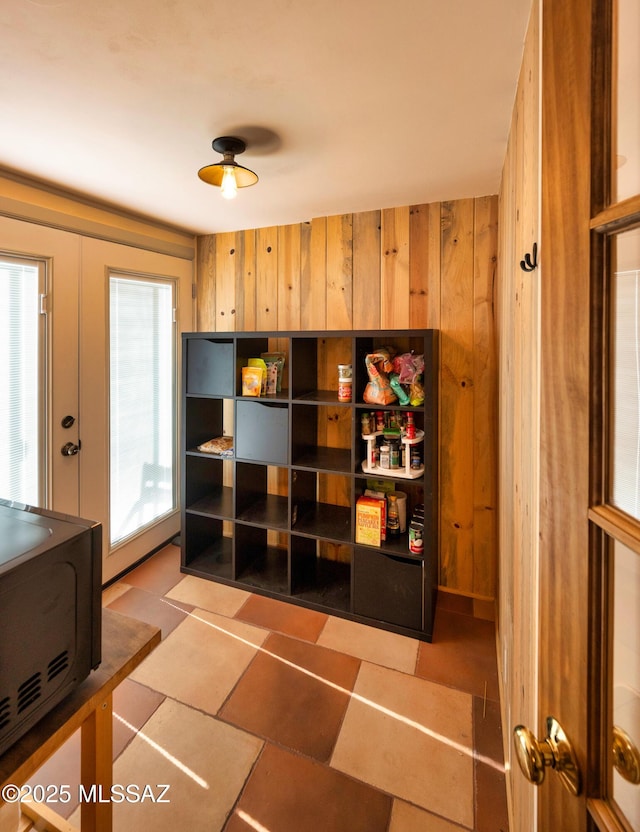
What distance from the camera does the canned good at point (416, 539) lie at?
86.0 inches

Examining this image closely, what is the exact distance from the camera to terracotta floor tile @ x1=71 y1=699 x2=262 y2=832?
1.36 meters

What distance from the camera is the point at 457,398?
2430 mm

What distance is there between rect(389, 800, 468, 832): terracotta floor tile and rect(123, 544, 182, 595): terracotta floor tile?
1703 mm

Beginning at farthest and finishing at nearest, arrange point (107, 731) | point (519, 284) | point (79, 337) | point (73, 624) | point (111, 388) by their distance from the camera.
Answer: point (111, 388)
point (79, 337)
point (519, 284)
point (107, 731)
point (73, 624)

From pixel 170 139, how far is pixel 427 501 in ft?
6.36

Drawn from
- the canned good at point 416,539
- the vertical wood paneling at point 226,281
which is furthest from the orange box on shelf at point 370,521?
the vertical wood paneling at point 226,281

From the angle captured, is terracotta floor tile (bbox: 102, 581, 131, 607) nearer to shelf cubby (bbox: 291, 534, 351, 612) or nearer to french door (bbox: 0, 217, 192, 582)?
french door (bbox: 0, 217, 192, 582)

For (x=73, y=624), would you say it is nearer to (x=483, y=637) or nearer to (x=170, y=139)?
(x=170, y=139)

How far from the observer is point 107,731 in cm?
106

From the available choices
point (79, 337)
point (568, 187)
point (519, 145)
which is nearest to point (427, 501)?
point (519, 145)

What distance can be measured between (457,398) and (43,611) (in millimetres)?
2114

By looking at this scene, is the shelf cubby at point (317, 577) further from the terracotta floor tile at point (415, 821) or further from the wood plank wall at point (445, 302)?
the terracotta floor tile at point (415, 821)

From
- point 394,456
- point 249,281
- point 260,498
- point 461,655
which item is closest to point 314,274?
point 249,281

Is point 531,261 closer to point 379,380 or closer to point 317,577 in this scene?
point 379,380
